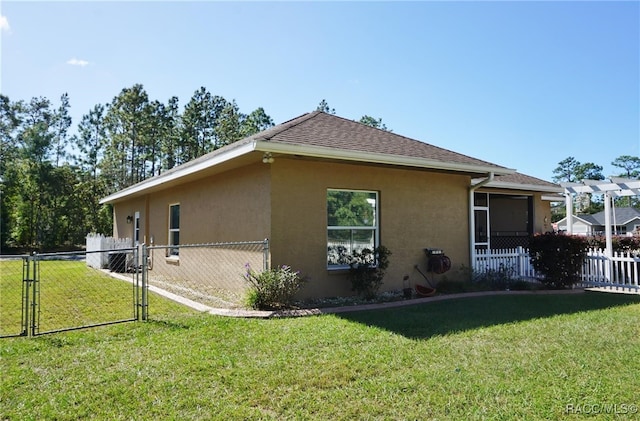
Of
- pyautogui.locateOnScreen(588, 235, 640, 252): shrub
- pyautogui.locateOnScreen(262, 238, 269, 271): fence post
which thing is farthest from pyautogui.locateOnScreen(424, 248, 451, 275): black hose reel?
pyautogui.locateOnScreen(588, 235, 640, 252): shrub

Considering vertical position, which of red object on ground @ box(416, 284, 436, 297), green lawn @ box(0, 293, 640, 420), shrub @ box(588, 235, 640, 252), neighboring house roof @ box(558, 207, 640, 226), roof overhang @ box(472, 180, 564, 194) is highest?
roof overhang @ box(472, 180, 564, 194)

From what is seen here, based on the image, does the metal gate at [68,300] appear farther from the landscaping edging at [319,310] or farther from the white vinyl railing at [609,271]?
the white vinyl railing at [609,271]

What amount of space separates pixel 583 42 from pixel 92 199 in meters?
32.1

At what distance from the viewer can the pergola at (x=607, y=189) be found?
430 inches

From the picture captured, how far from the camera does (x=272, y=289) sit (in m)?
7.00

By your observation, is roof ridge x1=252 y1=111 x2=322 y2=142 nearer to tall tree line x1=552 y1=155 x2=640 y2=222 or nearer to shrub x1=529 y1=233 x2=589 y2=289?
shrub x1=529 y1=233 x2=589 y2=289

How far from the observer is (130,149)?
35.9m

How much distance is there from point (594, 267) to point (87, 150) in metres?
40.9

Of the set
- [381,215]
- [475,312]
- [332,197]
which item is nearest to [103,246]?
[332,197]

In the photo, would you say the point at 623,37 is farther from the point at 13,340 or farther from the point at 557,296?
the point at 13,340

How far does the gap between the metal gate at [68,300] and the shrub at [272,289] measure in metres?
1.78

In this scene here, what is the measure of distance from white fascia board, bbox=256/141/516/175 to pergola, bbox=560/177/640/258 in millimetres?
3567

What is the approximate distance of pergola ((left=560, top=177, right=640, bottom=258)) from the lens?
35.8ft

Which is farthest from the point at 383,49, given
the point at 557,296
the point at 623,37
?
the point at 557,296
